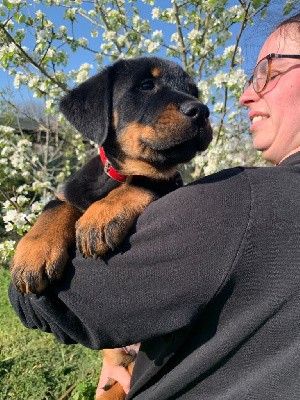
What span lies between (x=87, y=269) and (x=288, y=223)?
0.58m

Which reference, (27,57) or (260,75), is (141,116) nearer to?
(260,75)

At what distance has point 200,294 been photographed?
1250 mm

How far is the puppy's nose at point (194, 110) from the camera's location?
1905 millimetres

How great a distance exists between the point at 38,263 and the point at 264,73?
1328 mm

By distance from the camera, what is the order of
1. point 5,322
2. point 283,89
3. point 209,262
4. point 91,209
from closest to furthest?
point 209,262
point 91,209
point 283,89
point 5,322

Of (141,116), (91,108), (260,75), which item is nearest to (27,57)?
(91,108)

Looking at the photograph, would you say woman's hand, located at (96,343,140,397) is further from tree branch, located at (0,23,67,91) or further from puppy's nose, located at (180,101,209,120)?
tree branch, located at (0,23,67,91)

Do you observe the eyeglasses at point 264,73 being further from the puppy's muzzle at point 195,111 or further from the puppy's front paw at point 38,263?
the puppy's front paw at point 38,263

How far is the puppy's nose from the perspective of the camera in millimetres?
1905

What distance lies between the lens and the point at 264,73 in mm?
2127

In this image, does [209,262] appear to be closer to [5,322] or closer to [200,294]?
[200,294]

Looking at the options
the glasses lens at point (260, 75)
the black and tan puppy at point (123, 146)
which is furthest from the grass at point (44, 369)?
the glasses lens at point (260, 75)

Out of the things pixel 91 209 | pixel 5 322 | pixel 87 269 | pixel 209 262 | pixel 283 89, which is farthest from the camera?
pixel 5 322

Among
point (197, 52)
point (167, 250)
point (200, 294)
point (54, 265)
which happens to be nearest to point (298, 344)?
point (200, 294)
